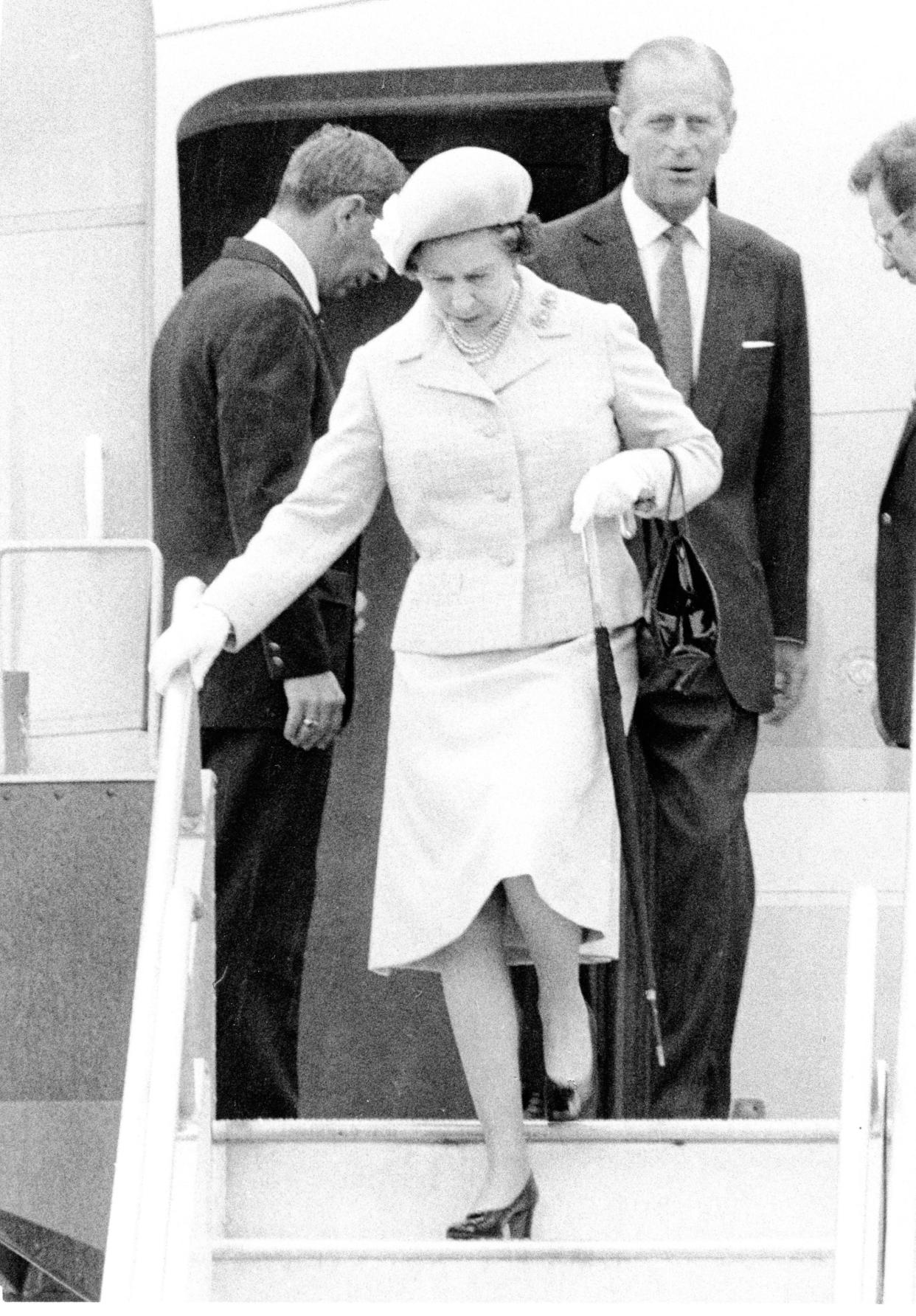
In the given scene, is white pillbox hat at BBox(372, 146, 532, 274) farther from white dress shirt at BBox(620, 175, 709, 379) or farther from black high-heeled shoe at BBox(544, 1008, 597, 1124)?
black high-heeled shoe at BBox(544, 1008, 597, 1124)

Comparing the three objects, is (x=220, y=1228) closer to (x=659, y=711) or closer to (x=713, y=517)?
(x=659, y=711)

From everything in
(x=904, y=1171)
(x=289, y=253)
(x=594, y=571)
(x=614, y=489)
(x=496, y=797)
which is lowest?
(x=904, y=1171)

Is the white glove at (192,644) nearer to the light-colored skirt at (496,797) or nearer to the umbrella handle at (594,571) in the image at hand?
the light-colored skirt at (496,797)

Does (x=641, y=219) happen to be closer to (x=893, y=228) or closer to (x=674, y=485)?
(x=893, y=228)

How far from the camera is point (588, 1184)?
4.55m

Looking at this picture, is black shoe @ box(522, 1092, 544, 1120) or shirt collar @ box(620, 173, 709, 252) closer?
black shoe @ box(522, 1092, 544, 1120)

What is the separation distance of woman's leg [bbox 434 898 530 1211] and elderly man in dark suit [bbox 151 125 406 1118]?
819 mm

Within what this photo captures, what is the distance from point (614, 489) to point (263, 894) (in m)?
1.27

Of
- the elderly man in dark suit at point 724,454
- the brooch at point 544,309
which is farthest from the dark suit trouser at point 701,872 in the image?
the brooch at point 544,309

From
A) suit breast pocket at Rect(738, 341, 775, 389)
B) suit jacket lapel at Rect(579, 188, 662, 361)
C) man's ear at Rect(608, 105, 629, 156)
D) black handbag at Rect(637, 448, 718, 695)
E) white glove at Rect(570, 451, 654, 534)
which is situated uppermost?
man's ear at Rect(608, 105, 629, 156)

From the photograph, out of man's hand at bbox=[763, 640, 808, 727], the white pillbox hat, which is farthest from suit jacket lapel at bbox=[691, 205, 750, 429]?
the white pillbox hat

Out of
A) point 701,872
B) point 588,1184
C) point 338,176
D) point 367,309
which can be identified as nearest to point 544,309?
point 338,176

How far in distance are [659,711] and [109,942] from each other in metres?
1.11

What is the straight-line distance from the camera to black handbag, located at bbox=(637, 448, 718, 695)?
4617 millimetres
